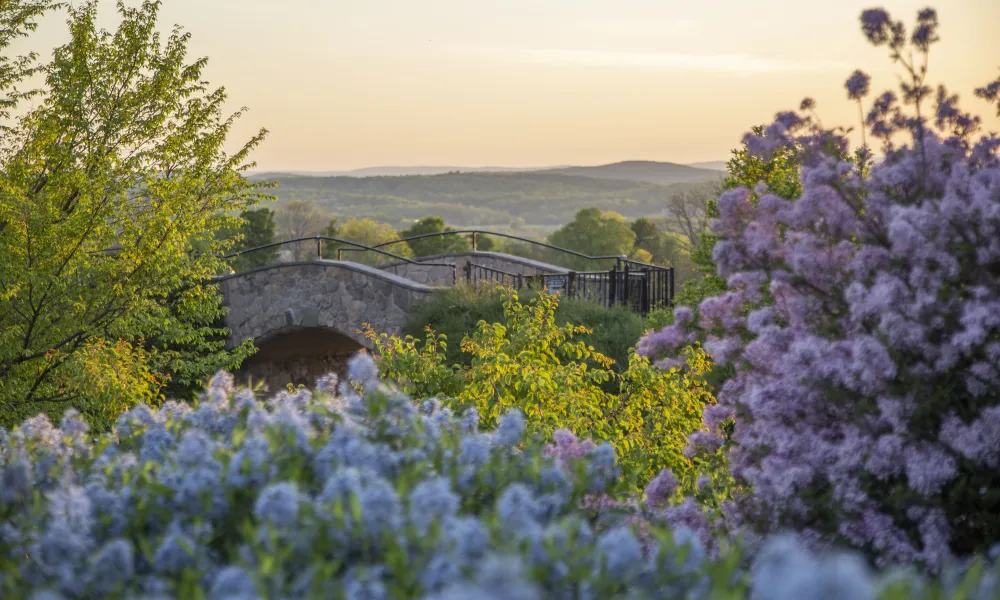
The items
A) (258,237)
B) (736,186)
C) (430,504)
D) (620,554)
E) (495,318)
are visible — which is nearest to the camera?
(620,554)

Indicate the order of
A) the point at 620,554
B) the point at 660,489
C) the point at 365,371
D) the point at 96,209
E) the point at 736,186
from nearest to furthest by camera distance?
the point at 620,554, the point at 365,371, the point at 660,489, the point at 736,186, the point at 96,209

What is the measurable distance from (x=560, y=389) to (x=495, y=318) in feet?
17.6

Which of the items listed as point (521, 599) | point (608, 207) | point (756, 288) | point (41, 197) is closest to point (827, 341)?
point (756, 288)

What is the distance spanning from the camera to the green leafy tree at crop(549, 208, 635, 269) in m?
41.8

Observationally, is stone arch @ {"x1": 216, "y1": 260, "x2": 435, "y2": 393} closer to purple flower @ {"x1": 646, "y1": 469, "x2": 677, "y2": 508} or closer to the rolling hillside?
Result: purple flower @ {"x1": 646, "y1": 469, "x2": 677, "y2": 508}

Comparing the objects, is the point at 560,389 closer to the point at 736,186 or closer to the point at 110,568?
the point at 736,186

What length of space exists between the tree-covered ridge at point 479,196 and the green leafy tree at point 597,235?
119 feet

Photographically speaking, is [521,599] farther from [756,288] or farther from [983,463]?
[756,288]

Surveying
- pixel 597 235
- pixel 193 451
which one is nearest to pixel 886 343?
pixel 193 451

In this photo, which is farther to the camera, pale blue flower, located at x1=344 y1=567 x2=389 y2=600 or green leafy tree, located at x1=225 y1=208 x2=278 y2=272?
green leafy tree, located at x1=225 y1=208 x2=278 y2=272

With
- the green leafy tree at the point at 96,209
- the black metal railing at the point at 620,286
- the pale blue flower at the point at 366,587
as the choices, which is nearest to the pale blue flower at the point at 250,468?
the pale blue flower at the point at 366,587

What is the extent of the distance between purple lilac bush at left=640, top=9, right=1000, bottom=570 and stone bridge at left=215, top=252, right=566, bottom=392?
10.8 metres

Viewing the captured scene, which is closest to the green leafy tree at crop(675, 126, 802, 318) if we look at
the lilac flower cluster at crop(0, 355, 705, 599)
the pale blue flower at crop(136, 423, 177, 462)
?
the lilac flower cluster at crop(0, 355, 705, 599)

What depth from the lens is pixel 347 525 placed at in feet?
6.59
